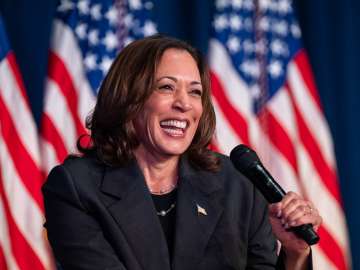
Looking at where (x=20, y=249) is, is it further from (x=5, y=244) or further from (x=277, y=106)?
(x=277, y=106)

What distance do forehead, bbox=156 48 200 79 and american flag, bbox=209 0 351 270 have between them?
1407mm

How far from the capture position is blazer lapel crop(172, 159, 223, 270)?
1670mm

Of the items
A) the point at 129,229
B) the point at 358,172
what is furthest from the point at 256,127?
the point at 129,229

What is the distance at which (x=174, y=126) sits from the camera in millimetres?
1837

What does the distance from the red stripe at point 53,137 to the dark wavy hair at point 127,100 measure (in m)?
1.39

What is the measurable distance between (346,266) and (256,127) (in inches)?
34.8

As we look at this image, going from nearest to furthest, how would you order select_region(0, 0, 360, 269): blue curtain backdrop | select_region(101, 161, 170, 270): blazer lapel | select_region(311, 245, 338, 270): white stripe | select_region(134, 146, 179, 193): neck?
1. select_region(101, 161, 170, 270): blazer lapel
2. select_region(134, 146, 179, 193): neck
3. select_region(311, 245, 338, 270): white stripe
4. select_region(0, 0, 360, 269): blue curtain backdrop

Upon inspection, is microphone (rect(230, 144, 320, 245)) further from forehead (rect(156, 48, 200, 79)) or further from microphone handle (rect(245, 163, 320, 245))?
forehead (rect(156, 48, 200, 79))

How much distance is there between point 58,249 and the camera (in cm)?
168

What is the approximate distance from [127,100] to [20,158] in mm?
1534

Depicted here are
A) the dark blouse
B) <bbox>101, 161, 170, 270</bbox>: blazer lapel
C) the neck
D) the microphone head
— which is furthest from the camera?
the neck

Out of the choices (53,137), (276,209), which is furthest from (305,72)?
(276,209)

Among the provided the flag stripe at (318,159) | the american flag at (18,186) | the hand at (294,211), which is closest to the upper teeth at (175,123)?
the hand at (294,211)

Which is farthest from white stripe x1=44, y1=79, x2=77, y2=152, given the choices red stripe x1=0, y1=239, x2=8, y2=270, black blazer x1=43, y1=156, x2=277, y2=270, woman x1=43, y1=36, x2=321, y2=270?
black blazer x1=43, y1=156, x2=277, y2=270
